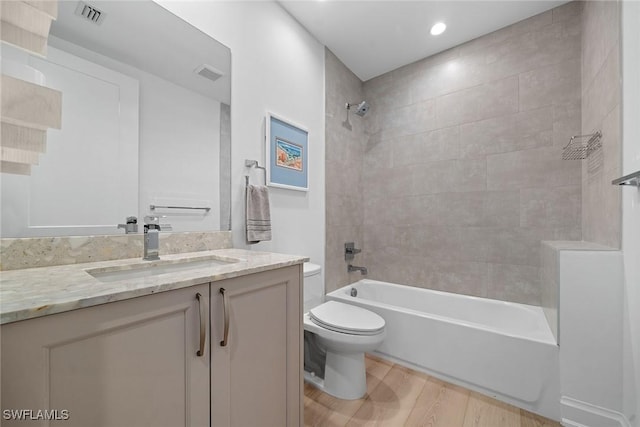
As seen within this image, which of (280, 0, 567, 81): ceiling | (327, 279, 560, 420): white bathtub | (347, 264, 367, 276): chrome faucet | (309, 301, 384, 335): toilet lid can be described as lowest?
(327, 279, 560, 420): white bathtub

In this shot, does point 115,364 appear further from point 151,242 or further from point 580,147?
point 580,147

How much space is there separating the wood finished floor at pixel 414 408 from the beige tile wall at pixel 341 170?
2.95 ft

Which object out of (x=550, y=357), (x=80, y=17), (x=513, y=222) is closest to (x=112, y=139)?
(x=80, y=17)

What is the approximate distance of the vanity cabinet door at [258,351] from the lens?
2.71 ft

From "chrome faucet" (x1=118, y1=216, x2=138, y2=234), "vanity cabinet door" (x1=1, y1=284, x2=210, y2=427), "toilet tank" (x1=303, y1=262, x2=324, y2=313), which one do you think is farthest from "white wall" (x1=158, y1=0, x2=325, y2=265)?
"vanity cabinet door" (x1=1, y1=284, x2=210, y2=427)

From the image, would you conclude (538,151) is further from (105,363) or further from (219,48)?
(105,363)

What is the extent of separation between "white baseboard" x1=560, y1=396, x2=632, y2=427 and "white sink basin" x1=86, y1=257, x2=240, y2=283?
1914 mm

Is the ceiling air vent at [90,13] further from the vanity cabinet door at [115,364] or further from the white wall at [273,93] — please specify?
the vanity cabinet door at [115,364]

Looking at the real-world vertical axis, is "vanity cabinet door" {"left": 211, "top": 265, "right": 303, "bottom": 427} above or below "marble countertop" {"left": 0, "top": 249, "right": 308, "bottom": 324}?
below

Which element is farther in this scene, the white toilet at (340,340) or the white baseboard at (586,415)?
the white toilet at (340,340)

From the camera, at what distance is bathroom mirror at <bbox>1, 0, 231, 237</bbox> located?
36.9 inches

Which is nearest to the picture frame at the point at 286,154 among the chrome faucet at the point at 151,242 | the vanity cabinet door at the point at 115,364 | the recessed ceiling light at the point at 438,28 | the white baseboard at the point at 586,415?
the chrome faucet at the point at 151,242

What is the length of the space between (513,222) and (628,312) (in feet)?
3.07

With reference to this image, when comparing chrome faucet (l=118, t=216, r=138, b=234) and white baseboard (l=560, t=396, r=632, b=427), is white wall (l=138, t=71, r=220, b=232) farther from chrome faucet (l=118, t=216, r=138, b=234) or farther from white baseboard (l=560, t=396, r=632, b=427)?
white baseboard (l=560, t=396, r=632, b=427)
